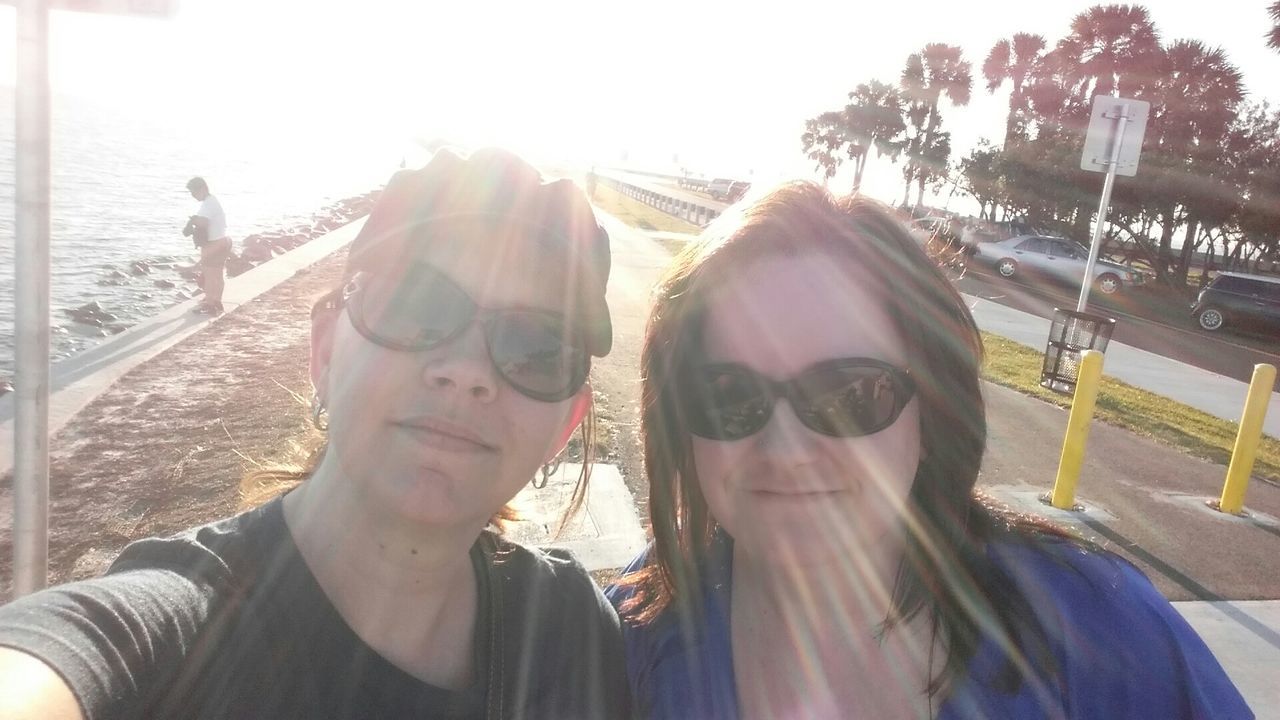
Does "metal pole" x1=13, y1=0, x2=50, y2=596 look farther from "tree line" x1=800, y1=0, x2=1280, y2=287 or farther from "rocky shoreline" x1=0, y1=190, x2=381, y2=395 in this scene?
"tree line" x1=800, y1=0, x2=1280, y2=287

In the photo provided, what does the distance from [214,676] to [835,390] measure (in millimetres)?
1218

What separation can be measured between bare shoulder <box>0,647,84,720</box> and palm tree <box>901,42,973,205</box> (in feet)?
173

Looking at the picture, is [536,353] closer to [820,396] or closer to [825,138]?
[820,396]

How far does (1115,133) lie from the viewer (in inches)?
303

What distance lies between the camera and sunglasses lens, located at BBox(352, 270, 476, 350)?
59.2 inches

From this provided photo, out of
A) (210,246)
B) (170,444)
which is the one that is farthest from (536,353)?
(210,246)

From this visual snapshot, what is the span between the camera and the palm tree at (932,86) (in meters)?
49.8

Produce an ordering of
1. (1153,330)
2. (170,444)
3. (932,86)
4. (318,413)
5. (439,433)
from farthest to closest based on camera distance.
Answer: (932,86), (1153,330), (170,444), (318,413), (439,433)

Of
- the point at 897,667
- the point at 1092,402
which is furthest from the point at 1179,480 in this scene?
the point at 897,667

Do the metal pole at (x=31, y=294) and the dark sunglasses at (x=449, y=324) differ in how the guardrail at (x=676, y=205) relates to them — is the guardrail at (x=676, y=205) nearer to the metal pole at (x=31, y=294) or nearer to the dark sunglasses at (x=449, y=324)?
the metal pole at (x=31, y=294)

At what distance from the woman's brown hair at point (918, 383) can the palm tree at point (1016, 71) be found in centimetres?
3772

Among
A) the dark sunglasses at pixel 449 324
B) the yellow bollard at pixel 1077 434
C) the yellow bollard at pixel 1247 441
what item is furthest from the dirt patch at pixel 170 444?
the yellow bollard at pixel 1247 441

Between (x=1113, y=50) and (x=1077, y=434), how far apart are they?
35.3 meters

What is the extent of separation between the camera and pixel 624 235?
23.1 meters
